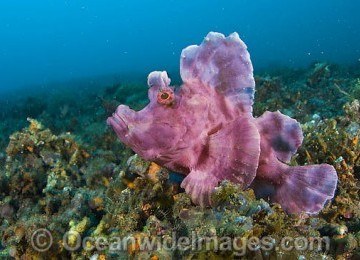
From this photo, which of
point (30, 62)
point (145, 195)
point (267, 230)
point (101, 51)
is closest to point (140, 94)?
point (145, 195)

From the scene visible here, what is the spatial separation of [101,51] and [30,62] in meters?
35.6

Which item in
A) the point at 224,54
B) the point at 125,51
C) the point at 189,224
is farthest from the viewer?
the point at 125,51

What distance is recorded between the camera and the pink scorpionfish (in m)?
3.57

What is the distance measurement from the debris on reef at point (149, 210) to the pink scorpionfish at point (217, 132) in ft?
0.80

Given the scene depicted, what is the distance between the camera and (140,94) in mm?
15391

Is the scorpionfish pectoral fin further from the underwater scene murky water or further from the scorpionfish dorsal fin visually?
the scorpionfish dorsal fin

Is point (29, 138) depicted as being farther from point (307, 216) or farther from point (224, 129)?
point (307, 216)
